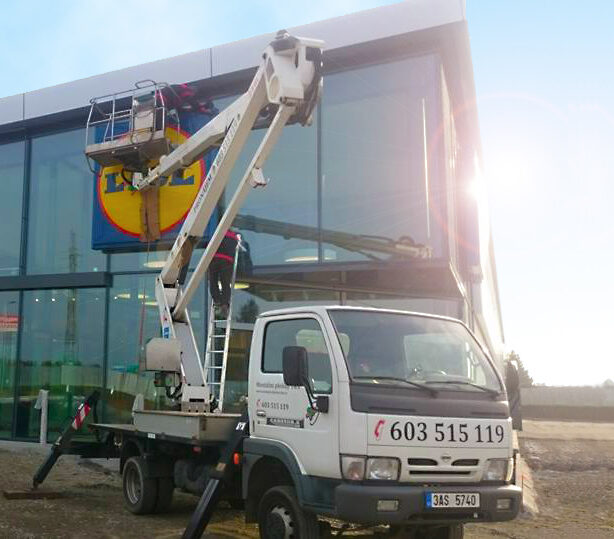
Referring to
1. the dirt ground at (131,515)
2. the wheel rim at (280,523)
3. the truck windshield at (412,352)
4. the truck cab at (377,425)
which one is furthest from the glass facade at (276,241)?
the truck windshield at (412,352)

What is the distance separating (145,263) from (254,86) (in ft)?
23.0

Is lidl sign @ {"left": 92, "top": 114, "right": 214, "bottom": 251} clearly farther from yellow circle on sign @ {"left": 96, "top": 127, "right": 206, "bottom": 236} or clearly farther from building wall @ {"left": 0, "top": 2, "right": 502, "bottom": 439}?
building wall @ {"left": 0, "top": 2, "right": 502, "bottom": 439}

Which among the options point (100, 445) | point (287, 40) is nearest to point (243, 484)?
point (100, 445)

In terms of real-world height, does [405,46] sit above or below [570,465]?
above

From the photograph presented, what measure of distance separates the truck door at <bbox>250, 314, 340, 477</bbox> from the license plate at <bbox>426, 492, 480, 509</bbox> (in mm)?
773

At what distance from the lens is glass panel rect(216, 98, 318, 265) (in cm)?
1336

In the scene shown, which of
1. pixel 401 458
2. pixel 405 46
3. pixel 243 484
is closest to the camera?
pixel 401 458

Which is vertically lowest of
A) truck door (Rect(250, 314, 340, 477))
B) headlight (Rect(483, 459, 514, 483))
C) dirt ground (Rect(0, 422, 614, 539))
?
dirt ground (Rect(0, 422, 614, 539))

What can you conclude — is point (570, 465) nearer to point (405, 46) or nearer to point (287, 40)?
point (405, 46)

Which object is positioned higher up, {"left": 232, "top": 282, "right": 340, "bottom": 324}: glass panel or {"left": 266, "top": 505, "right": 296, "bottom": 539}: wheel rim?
{"left": 232, "top": 282, "right": 340, "bottom": 324}: glass panel

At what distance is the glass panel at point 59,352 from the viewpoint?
1518cm

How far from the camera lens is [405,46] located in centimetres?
1296

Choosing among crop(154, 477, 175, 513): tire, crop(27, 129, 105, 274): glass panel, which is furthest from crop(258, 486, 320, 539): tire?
crop(27, 129, 105, 274): glass panel

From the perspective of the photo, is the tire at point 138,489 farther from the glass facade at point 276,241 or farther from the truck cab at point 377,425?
the truck cab at point 377,425
